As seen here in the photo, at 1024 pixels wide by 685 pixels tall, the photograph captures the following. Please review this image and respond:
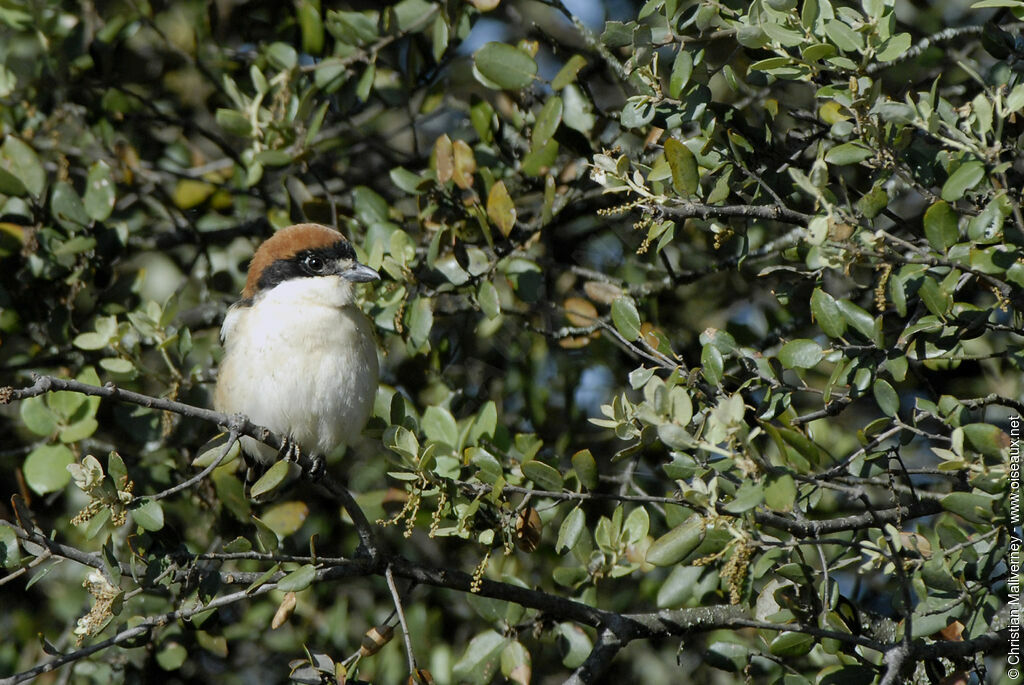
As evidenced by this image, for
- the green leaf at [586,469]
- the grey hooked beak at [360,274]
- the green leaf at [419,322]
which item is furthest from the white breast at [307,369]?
the green leaf at [586,469]

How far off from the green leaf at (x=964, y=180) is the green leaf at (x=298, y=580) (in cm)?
194

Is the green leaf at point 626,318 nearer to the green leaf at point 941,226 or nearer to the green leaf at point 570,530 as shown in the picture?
the green leaf at point 570,530

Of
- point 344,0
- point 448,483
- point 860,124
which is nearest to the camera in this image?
point 860,124

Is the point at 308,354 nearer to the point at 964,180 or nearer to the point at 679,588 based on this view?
the point at 679,588

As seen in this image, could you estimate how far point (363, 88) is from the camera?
384cm

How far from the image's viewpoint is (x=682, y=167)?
2.66 m

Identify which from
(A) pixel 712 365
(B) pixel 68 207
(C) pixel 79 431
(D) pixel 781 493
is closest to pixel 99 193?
(B) pixel 68 207

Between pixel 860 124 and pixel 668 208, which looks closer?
pixel 860 124

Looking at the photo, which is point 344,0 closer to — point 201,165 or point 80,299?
point 201,165

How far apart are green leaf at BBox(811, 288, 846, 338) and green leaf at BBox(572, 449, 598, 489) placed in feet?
2.44

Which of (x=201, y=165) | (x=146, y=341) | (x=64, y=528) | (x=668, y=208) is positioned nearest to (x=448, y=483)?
(x=668, y=208)

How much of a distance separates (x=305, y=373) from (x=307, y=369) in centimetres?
2

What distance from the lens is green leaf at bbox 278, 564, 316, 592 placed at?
8.93 feet

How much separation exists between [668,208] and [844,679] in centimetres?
133
